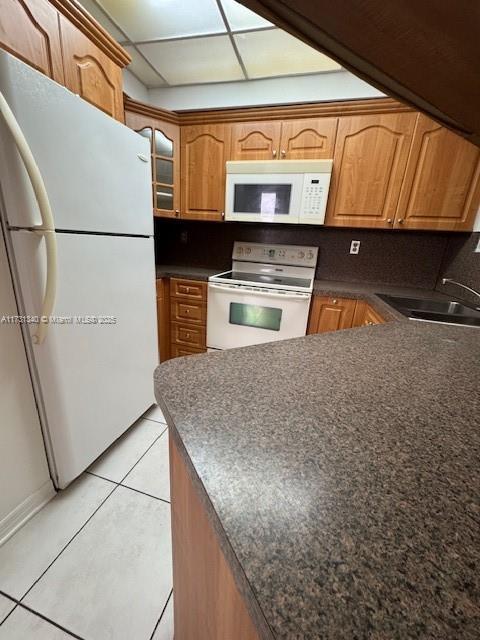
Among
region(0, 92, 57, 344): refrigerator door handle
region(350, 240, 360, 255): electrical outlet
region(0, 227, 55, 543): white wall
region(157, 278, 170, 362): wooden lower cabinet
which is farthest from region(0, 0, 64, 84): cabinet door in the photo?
region(350, 240, 360, 255): electrical outlet

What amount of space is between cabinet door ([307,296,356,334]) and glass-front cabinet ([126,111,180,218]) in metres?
1.41

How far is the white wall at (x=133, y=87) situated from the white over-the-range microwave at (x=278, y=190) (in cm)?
111

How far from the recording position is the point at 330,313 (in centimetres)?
196

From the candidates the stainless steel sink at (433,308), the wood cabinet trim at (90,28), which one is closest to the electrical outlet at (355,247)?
the stainless steel sink at (433,308)

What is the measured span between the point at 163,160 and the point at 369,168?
5.15 feet

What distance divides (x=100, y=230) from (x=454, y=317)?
1.88 m

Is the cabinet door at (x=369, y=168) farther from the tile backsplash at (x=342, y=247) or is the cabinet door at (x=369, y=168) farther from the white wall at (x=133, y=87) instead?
the white wall at (x=133, y=87)

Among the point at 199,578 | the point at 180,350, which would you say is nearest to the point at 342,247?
the point at 180,350

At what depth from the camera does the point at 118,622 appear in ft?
2.78

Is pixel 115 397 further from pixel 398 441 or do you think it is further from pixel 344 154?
pixel 344 154

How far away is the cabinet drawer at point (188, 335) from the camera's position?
233 centimetres

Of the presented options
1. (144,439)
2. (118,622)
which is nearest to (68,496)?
(144,439)

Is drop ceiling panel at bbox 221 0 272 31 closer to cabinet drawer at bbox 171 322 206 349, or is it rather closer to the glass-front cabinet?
the glass-front cabinet

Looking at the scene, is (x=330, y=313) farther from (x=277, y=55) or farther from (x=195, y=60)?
(x=195, y=60)
